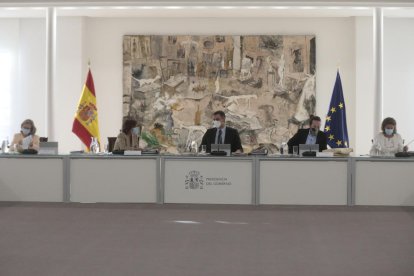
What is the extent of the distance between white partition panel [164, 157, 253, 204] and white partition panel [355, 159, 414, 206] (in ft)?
5.05

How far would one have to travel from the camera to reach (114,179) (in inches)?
358

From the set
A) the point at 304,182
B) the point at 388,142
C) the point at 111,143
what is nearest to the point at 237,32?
the point at 111,143

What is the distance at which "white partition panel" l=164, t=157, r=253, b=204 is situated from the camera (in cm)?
895

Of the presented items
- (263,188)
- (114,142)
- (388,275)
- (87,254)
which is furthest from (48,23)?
(388,275)

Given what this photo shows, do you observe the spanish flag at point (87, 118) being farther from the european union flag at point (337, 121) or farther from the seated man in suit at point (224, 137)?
the european union flag at point (337, 121)

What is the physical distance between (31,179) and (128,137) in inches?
60.5

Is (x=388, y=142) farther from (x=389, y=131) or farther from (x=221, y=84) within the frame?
(x=221, y=84)

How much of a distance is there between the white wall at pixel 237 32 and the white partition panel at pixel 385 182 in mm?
4157

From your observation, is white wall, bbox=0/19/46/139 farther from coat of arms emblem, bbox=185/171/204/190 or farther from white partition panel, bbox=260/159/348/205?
white partition panel, bbox=260/159/348/205

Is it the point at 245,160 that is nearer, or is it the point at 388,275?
the point at 388,275

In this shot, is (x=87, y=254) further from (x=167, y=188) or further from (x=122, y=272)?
(x=167, y=188)

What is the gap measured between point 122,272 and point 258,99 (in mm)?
8273

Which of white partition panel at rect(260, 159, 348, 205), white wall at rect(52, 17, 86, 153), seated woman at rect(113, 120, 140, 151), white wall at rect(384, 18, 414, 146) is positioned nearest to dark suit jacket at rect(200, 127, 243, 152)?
white partition panel at rect(260, 159, 348, 205)

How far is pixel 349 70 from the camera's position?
13.0 meters
